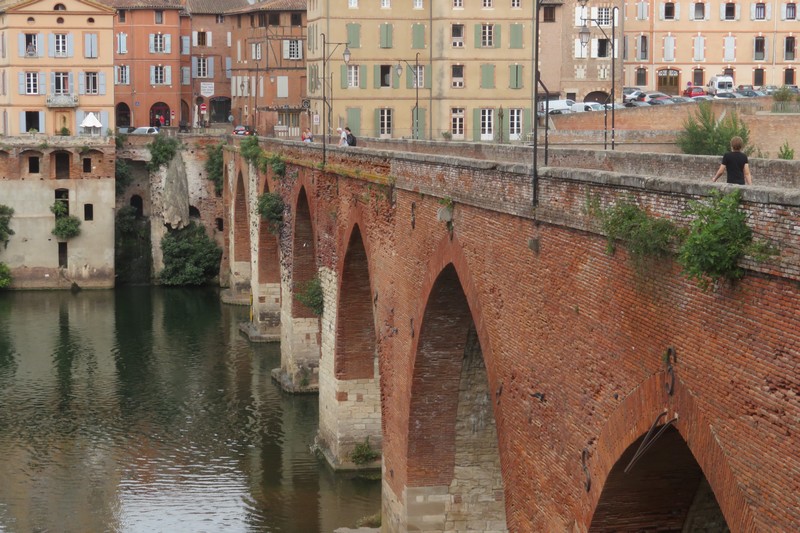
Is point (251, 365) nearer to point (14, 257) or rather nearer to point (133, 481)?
point (133, 481)

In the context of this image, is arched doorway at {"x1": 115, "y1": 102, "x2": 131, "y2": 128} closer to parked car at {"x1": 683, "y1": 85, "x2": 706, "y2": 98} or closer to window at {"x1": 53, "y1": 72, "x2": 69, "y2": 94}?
window at {"x1": 53, "y1": 72, "x2": 69, "y2": 94}

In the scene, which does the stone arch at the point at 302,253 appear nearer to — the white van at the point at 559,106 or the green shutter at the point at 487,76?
the green shutter at the point at 487,76

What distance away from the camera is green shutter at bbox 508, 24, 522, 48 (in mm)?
60469

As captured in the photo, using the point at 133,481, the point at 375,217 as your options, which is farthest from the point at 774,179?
the point at 133,481

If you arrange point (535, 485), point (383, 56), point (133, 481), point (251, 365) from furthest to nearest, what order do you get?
point (383, 56), point (251, 365), point (133, 481), point (535, 485)

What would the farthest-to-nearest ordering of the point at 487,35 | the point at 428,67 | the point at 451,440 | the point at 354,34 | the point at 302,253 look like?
the point at 428,67, the point at 487,35, the point at 354,34, the point at 302,253, the point at 451,440

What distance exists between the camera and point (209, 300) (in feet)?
209

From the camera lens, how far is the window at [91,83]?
7031 cm

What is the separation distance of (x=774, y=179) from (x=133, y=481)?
20626 millimetres

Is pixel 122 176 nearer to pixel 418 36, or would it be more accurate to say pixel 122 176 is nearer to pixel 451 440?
pixel 418 36

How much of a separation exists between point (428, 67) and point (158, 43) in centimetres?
3420

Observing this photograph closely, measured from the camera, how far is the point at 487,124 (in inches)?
2448

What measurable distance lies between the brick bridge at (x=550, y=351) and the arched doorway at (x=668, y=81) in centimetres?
5219

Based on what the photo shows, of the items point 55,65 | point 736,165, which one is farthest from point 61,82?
point 736,165
